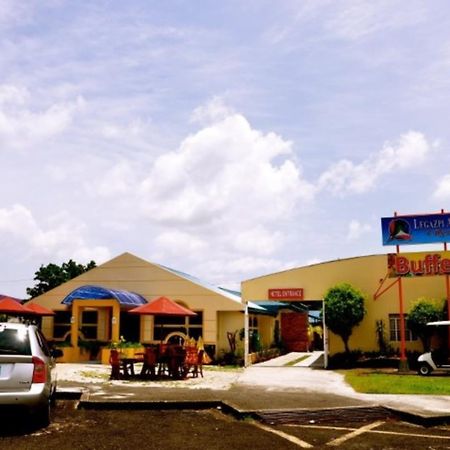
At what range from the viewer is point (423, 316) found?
66.2ft

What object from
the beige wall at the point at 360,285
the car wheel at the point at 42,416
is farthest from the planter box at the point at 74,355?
the car wheel at the point at 42,416

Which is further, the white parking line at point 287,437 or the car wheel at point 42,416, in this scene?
the car wheel at point 42,416

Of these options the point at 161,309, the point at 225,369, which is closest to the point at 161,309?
the point at 161,309

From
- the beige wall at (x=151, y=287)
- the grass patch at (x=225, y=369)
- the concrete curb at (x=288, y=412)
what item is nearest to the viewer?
the concrete curb at (x=288, y=412)

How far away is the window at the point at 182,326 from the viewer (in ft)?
79.0

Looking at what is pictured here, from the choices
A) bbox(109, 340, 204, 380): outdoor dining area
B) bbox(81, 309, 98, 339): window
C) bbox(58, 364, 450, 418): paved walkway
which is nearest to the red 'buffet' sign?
bbox(58, 364, 450, 418): paved walkway

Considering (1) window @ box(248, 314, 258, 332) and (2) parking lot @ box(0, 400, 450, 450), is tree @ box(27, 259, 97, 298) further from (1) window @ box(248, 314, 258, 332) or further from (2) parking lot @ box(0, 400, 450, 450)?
(2) parking lot @ box(0, 400, 450, 450)

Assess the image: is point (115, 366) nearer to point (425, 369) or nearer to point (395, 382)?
point (395, 382)

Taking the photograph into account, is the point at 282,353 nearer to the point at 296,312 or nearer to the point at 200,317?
the point at 296,312

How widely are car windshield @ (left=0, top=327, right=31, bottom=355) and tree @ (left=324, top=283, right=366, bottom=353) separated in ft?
49.0

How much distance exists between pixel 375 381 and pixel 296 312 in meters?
16.4

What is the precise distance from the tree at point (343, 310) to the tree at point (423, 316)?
1.88 meters

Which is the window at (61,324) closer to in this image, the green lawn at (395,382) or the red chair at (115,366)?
the red chair at (115,366)

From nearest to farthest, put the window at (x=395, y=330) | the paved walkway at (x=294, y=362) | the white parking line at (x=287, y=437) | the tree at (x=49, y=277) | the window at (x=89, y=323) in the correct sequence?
the white parking line at (x=287, y=437), the window at (x=395, y=330), the paved walkway at (x=294, y=362), the window at (x=89, y=323), the tree at (x=49, y=277)
